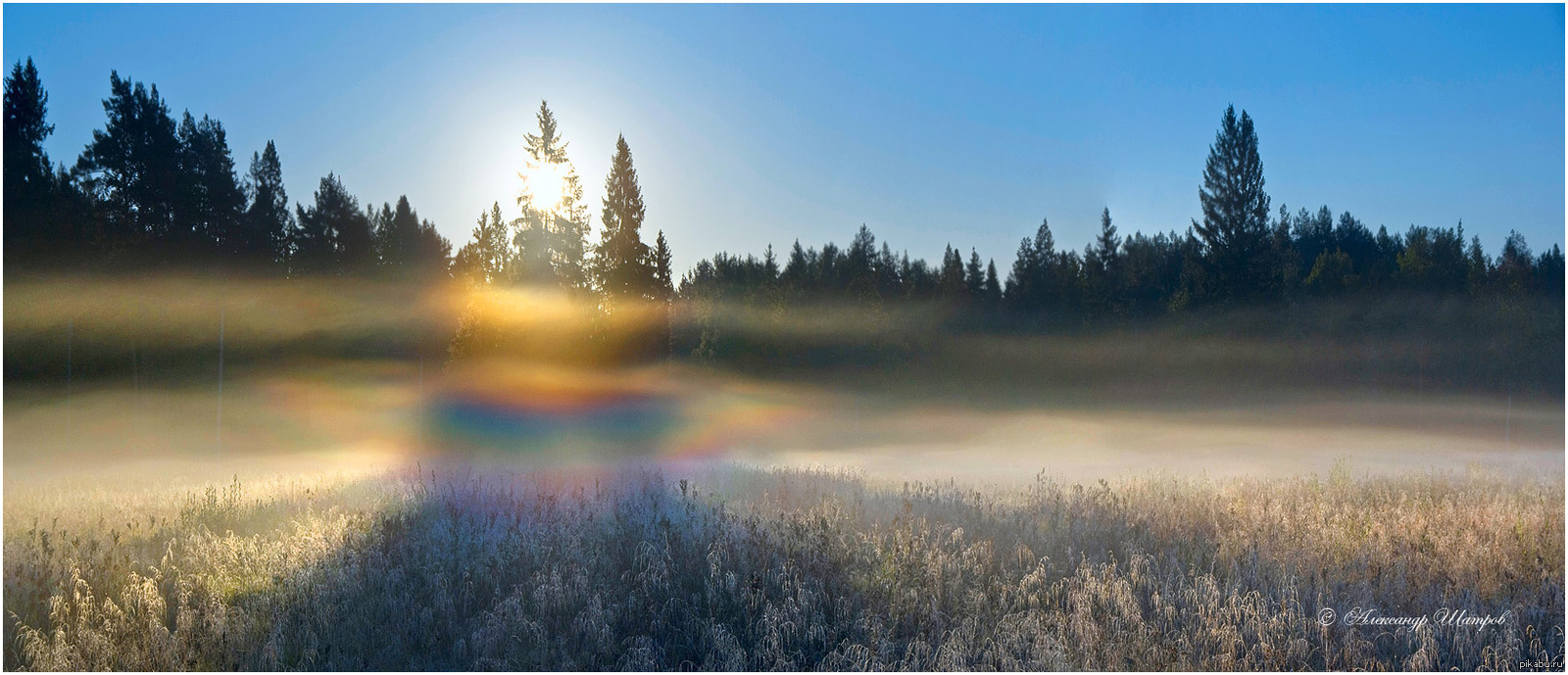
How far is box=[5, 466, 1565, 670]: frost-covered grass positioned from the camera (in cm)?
638

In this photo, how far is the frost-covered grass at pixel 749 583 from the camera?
6375 millimetres

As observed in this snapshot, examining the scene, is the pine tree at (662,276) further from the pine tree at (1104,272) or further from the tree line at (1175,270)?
the pine tree at (1104,272)

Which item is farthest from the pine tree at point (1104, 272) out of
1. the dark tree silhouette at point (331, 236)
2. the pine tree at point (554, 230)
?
the dark tree silhouette at point (331, 236)

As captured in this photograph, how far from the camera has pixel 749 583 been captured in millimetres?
7082

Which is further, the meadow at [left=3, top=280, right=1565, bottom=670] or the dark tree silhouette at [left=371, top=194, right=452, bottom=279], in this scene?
the dark tree silhouette at [left=371, top=194, right=452, bottom=279]

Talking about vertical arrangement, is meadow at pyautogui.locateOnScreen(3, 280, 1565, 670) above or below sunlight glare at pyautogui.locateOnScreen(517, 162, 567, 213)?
below

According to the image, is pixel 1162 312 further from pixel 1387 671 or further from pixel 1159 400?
pixel 1387 671

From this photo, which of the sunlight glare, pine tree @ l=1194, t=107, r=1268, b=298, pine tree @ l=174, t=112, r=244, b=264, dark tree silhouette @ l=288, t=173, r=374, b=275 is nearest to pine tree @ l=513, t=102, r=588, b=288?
the sunlight glare

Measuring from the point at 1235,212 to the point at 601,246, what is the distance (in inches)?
1018

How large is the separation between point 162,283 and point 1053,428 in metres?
32.0

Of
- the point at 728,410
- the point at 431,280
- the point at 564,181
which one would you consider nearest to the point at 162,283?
the point at 431,280

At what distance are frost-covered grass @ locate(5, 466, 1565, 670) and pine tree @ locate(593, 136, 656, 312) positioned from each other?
506 inches

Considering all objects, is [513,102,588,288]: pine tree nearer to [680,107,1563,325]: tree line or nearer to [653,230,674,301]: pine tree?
[653,230,674,301]: pine tree

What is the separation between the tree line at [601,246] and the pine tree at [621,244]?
53 mm
